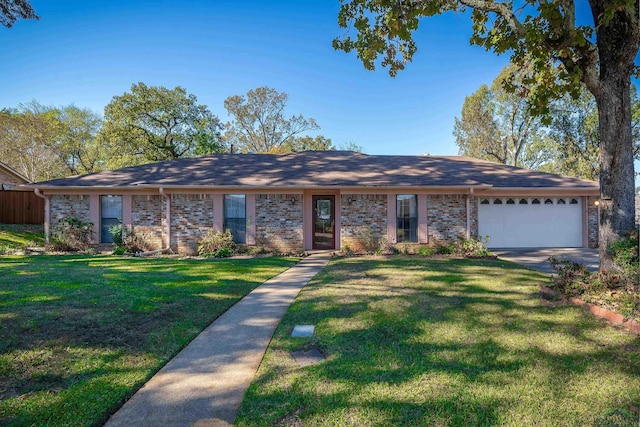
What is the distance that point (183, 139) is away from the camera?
2317 centimetres

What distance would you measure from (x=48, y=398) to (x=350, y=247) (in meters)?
9.70

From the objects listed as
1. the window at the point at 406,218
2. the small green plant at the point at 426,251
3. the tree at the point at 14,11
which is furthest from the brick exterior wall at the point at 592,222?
the tree at the point at 14,11

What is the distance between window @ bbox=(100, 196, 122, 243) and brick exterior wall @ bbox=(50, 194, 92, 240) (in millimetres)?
399

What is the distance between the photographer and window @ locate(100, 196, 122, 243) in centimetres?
1210

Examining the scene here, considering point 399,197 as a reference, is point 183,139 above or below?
above

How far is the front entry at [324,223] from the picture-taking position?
12.2m

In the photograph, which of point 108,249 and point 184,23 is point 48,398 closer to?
point 108,249

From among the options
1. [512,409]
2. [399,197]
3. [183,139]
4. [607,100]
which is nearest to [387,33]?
[607,100]

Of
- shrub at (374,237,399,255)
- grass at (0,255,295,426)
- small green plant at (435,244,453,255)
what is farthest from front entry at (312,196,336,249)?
grass at (0,255,295,426)

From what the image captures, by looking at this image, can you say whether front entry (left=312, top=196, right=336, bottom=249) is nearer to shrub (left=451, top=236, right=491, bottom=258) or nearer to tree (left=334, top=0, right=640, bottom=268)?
shrub (left=451, top=236, right=491, bottom=258)

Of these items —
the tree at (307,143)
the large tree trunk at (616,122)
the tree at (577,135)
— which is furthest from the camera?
the tree at (307,143)

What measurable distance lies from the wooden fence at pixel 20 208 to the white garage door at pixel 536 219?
70.4ft

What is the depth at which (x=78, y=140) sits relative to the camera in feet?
85.6

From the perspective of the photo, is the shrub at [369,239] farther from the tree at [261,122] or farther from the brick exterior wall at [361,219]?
the tree at [261,122]
